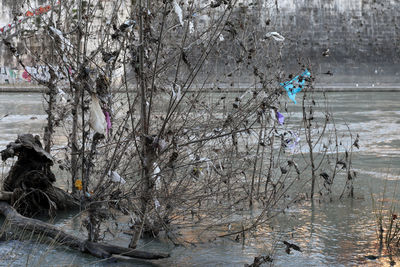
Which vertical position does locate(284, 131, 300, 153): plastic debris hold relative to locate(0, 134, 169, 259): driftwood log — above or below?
above

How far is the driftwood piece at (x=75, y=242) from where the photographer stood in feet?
13.5

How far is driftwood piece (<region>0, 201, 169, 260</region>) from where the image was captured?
412 cm

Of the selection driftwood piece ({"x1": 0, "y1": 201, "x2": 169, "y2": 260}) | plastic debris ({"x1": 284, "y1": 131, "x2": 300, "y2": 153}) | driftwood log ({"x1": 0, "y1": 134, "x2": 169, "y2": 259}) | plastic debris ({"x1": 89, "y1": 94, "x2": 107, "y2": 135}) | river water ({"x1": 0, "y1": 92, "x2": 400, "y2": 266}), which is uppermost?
plastic debris ({"x1": 89, "y1": 94, "x2": 107, "y2": 135})

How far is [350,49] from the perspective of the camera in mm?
33219

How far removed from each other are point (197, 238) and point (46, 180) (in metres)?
1.45

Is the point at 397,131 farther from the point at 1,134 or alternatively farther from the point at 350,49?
the point at 350,49

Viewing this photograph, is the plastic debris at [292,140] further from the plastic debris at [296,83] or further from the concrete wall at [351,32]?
the concrete wall at [351,32]

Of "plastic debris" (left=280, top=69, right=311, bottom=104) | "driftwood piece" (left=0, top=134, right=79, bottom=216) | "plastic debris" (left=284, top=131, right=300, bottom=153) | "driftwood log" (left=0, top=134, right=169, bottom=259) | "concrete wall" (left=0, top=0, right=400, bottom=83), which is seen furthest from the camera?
"concrete wall" (left=0, top=0, right=400, bottom=83)

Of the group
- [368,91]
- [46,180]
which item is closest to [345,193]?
[46,180]

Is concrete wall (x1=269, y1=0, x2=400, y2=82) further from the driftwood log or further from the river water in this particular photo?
the driftwood log

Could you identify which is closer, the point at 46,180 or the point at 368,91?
the point at 46,180

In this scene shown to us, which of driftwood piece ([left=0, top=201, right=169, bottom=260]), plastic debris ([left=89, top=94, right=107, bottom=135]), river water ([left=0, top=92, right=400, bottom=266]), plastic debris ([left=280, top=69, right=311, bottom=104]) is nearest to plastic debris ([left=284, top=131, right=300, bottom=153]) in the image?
plastic debris ([left=280, top=69, right=311, bottom=104])

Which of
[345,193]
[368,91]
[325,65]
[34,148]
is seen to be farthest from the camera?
→ [325,65]

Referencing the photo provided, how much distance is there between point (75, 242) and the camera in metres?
4.37
